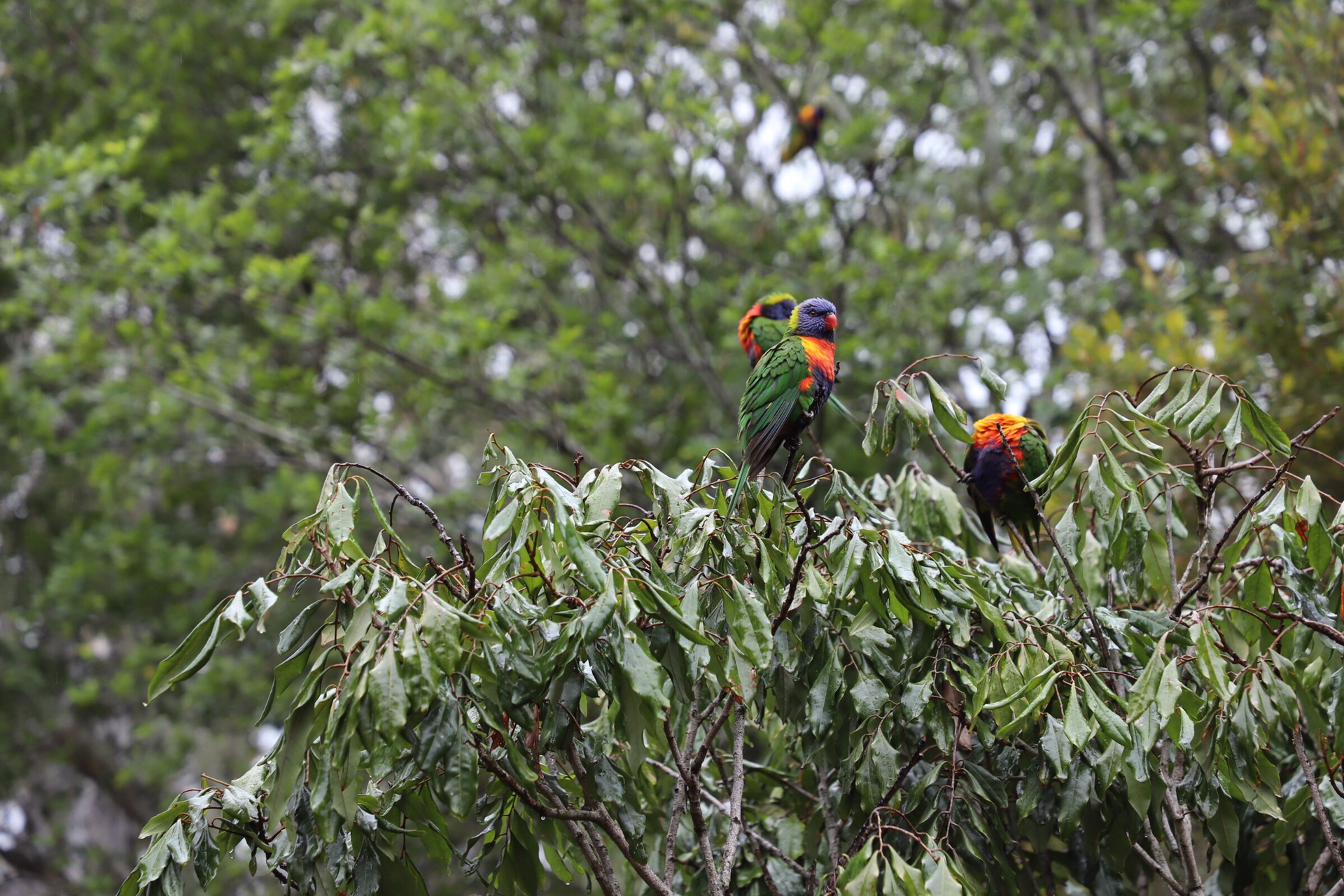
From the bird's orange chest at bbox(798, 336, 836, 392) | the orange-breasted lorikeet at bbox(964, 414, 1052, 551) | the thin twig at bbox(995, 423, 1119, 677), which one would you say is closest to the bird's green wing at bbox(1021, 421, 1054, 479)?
the orange-breasted lorikeet at bbox(964, 414, 1052, 551)

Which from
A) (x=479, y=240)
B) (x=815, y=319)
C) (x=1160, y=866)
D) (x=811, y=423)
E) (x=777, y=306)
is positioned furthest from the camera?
(x=479, y=240)

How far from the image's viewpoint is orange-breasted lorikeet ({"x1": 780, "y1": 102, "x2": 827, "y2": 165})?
7.08 m

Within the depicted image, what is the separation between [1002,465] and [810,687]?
123 cm

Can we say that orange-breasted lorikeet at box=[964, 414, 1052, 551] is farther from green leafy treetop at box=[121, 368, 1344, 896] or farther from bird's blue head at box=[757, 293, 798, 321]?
bird's blue head at box=[757, 293, 798, 321]

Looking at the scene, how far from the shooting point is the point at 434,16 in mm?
6766

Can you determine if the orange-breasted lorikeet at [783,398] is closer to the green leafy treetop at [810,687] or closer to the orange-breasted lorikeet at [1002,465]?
the green leafy treetop at [810,687]

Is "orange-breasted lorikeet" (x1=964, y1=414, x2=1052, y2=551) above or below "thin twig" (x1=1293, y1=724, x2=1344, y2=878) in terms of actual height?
below

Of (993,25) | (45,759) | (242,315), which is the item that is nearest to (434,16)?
(242,315)

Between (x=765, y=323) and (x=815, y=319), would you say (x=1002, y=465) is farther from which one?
(x=765, y=323)

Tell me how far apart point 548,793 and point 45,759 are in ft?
29.1

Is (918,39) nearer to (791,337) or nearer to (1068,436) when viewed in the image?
(791,337)

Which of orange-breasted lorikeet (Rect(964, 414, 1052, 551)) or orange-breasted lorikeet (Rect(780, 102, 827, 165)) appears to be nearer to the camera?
orange-breasted lorikeet (Rect(964, 414, 1052, 551))

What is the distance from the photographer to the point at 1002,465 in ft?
10.5

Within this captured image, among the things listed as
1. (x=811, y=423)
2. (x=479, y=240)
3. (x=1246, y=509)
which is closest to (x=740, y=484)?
(x=811, y=423)
